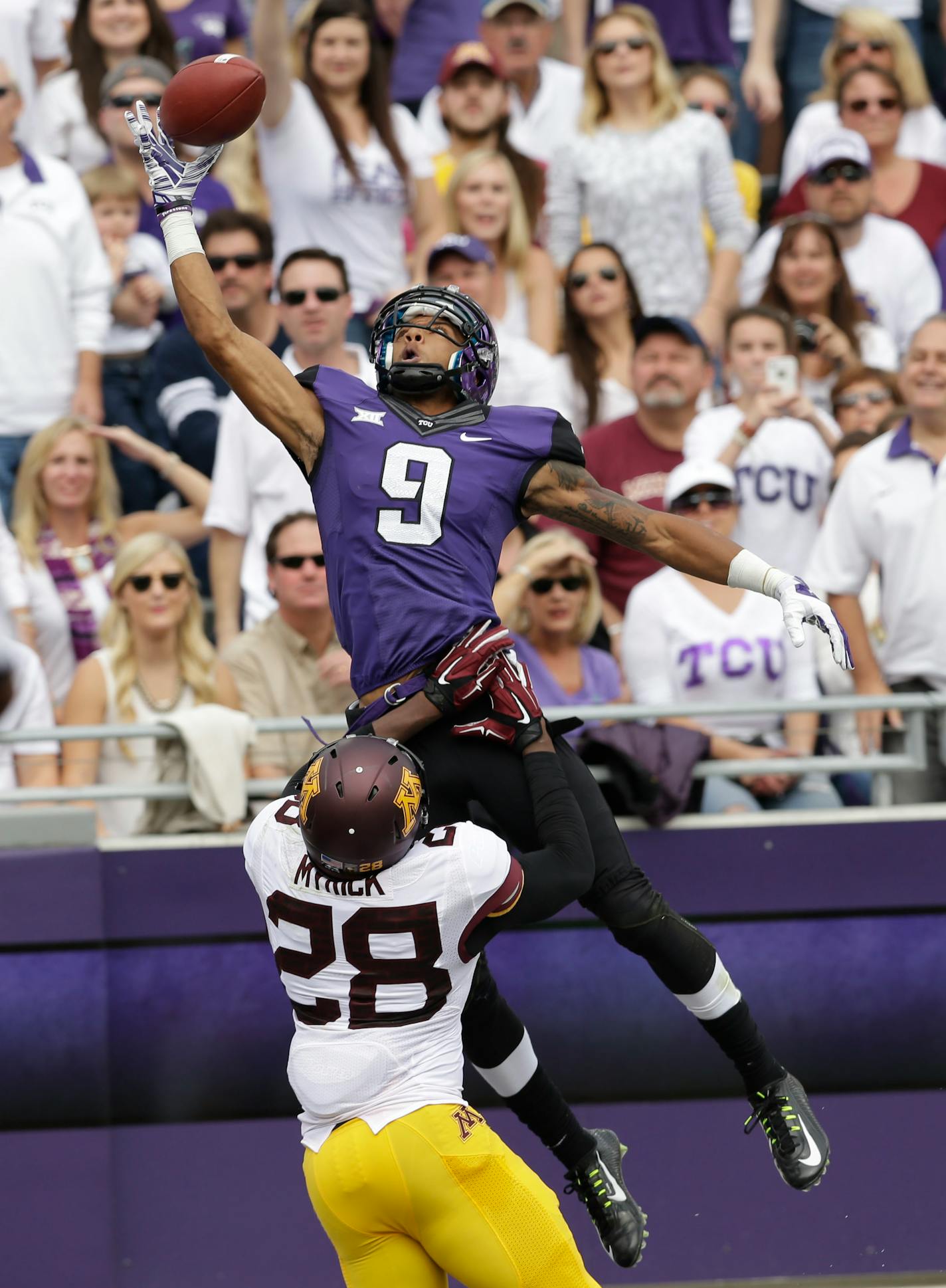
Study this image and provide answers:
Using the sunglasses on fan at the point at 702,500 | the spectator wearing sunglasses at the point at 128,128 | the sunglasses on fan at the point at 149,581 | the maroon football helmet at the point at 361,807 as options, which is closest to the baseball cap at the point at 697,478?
the sunglasses on fan at the point at 702,500

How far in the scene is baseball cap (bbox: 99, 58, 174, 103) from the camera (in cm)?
913

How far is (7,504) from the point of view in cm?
816

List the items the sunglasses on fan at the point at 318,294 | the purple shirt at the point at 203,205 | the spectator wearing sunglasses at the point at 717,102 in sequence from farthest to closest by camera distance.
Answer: the spectator wearing sunglasses at the point at 717,102, the purple shirt at the point at 203,205, the sunglasses on fan at the point at 318,294

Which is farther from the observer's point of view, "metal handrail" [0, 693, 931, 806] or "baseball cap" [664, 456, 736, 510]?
"baseball cap" [664, 456, 736, 510]

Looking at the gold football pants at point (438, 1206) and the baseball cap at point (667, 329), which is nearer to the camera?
the gold football pants at point (438, 1206)

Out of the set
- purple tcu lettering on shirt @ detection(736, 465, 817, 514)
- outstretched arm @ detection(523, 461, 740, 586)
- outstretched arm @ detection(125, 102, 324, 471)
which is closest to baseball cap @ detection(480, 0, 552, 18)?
purple tcu lettering on shirt @ detection(736, 465, 817, 514)

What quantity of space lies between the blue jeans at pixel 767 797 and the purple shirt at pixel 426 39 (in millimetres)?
5473

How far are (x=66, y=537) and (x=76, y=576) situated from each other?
19 cm

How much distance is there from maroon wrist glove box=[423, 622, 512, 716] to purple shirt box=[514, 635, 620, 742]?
6.11 feet

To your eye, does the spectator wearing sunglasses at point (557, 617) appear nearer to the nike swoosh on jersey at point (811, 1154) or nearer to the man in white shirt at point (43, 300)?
the nike swoosh on jersey at point (811, 1154)

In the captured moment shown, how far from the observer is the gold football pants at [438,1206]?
14.9ft

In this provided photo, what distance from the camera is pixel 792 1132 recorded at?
18.0ft

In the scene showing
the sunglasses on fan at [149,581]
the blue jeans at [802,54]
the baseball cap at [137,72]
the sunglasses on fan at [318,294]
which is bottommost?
the sunglasses on fan at [149,581]

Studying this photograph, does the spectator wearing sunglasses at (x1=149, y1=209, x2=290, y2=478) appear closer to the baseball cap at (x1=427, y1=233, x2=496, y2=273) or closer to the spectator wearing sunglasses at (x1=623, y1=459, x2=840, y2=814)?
the baseball cap at (x1=427, y1=233, x2=496, y2=273)
